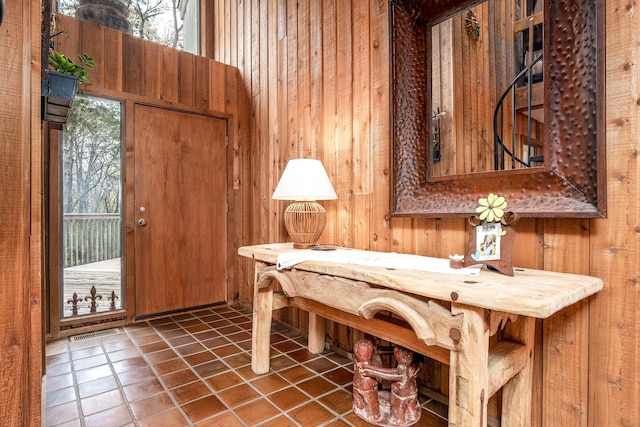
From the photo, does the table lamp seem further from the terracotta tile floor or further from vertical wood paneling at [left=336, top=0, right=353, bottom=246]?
the terracotta tile floor

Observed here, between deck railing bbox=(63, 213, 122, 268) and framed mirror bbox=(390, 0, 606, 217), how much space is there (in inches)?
92.7

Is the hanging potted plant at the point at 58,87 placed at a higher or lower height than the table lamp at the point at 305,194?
higher

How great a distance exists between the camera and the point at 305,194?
6.26 feet

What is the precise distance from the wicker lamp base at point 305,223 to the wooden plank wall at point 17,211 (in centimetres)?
127

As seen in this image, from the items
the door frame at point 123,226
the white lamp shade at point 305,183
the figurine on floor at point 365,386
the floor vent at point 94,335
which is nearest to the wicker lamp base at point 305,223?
the white lamp shade at point 305,183

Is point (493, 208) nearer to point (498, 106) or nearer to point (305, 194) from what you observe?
point (498, 106)

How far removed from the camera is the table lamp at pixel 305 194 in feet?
6.37

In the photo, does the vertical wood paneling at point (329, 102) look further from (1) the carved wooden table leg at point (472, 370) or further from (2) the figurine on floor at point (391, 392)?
(1) the carved wooden table leg at point (472, 370)

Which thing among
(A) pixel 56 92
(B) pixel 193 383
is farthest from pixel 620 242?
(A) pixel 56 92

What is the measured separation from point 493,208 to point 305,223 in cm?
111

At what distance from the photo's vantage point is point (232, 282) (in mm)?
3352

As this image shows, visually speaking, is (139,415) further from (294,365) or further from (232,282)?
(232,282)

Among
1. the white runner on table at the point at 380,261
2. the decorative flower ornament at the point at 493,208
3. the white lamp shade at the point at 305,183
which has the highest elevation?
the white lamp shade at the point at 305,183

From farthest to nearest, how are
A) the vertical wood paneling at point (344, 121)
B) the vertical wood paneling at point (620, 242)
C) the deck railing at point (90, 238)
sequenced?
the deck railing at point (90, 238), the vertical wood paneling at point (344, 121), the vertical wood paneling at point (620, 242)
